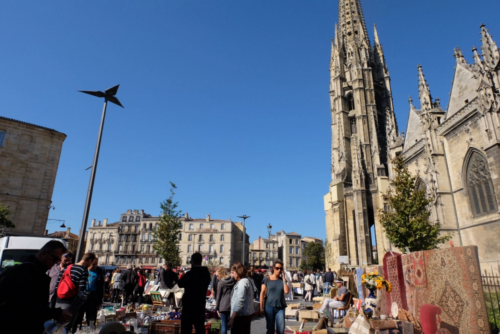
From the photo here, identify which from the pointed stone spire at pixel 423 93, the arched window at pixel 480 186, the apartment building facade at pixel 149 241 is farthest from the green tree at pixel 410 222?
the apartment building facade at pixel 149 241

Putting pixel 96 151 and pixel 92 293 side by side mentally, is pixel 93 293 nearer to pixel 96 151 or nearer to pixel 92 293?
pixel 92 293

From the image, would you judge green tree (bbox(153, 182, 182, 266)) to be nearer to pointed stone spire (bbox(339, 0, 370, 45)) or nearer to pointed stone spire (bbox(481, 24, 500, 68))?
pointed stone spire (bbox(481, 24, 500, 68))

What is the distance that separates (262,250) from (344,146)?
172 feet

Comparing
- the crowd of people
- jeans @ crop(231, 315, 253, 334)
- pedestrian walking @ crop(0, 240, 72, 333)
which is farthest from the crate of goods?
pedestrian walking @ crop(0, 240, 72, 333)

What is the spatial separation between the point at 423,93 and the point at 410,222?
9.70 meters

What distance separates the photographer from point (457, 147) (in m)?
17.2

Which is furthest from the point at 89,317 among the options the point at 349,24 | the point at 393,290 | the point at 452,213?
the point at 349,24

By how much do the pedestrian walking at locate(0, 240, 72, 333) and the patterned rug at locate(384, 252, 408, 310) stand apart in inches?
268

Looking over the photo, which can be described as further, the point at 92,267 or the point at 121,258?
the point at 121,258

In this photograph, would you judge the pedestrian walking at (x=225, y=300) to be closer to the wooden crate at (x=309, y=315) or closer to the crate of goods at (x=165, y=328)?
the crate of goods at (x=165, y=328)

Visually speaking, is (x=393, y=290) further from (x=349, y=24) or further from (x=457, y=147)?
(x=349, y=24)

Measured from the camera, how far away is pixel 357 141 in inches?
1276

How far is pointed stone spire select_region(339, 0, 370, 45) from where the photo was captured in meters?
41.1

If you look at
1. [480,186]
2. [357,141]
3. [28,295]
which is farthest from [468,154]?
[28,295]
